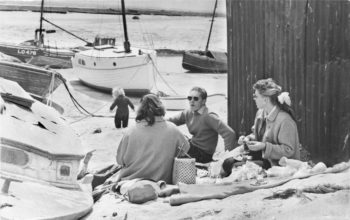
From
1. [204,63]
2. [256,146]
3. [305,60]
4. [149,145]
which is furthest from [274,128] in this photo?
[204,63]

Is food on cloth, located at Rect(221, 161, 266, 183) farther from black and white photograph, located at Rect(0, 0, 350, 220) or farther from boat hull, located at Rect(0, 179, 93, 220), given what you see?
boat hull, located at Rect(0, 179, 93, 220)

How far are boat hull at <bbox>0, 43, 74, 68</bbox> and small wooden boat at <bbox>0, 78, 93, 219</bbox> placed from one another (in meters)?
1.12

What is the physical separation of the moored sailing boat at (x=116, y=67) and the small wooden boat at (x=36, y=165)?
1.32 m

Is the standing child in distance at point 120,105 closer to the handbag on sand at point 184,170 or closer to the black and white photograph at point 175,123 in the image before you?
the black and white photograph at point 175,123

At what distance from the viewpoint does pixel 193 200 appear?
4.23 m

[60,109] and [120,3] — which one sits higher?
[120,3]

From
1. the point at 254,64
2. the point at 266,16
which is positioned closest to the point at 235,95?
the point at 254,64

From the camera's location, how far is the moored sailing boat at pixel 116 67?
6.30 m

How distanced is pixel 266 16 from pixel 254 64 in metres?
0.48

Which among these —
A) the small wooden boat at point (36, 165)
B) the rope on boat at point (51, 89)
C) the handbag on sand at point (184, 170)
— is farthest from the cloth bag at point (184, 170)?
the rope on boat at point (51, 89)

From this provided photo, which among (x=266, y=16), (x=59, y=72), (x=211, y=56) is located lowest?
(x=211, y=56)

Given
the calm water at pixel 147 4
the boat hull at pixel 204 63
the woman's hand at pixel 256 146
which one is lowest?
the boat hull at pixel 204 63

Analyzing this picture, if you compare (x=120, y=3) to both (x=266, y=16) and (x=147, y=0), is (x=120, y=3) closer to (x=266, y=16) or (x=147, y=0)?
(x=147, y=0)

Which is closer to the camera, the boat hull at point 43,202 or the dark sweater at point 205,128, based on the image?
the boat hull at point 43,202
